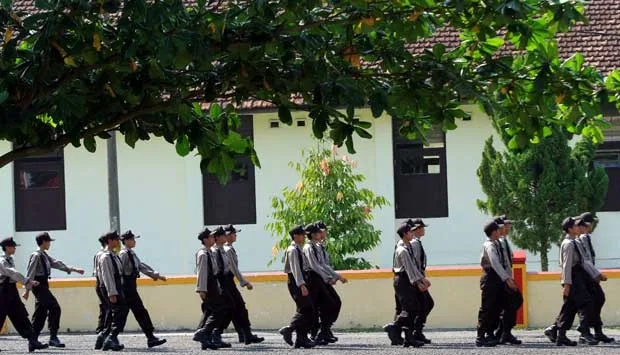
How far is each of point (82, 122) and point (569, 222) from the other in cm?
1072

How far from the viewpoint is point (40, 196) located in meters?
27.6

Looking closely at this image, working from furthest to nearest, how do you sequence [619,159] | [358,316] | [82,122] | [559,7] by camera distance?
1. [619,159]
2. [358,316]
3. [82,122]
4. [559,7]

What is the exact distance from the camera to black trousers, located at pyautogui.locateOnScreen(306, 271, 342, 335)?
60.0ft

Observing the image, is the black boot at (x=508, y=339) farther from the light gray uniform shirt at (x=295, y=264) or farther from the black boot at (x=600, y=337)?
Result: the light gray uniform shirt at (x=295, y=264)

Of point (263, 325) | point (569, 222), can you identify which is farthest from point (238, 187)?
point (569, 222)

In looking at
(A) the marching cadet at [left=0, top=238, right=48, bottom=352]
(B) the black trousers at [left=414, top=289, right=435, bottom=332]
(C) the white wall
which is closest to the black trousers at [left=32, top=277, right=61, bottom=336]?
(A) the marching cadet at [left=0, top=238, right=48, bottom=352]

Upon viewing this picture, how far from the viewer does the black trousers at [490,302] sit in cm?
1722

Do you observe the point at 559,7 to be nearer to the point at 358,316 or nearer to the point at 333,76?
the point at 333,76

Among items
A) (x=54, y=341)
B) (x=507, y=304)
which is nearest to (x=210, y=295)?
(x=54, y=341)

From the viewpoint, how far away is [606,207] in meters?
26.0

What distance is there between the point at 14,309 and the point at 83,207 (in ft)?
29.0

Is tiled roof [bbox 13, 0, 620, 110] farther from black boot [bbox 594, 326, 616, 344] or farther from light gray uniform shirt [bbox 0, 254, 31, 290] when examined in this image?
black boot [bbox 594, 326, 616, 344]

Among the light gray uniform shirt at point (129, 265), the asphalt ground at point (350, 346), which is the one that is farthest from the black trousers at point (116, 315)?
the light gray uniform shirt at point (129, 265)

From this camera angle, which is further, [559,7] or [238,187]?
[238,187]
